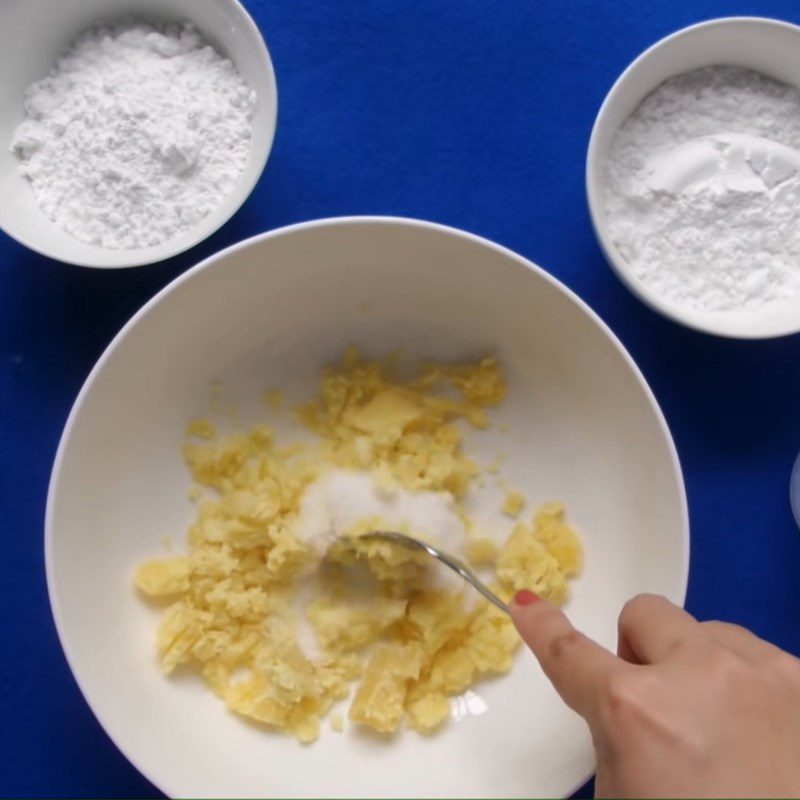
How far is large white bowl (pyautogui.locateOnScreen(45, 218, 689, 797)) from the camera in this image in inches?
38.4

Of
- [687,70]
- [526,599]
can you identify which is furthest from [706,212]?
[526,599]

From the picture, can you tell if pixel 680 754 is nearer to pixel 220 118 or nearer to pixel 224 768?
pixel 224 768

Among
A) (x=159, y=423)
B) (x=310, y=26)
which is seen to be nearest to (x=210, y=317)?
(x=159, y=423)

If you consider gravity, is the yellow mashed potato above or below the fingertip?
below

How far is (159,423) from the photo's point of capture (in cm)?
108

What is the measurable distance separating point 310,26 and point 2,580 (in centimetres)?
81

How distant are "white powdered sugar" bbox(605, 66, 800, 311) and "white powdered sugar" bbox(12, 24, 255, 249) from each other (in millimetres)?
464

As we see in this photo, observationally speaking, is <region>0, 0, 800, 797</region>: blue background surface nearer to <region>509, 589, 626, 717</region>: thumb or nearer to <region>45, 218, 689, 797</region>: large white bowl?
<region>45, 218, 689, 797</region>: large white bowl

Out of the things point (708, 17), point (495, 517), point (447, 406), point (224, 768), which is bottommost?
point (224, 768)

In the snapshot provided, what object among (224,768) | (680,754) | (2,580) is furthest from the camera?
(2,580)

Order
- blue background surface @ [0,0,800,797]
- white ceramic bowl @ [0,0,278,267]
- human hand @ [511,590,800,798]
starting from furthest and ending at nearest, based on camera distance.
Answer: blue background surface @ [0,0,800,797] < white ceramic bowl @ [0,0,278,267] < human hand @ [511,590,800,798]

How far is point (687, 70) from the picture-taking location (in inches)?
42.8

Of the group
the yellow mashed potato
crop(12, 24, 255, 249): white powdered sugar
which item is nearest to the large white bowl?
the yellow mashed potato

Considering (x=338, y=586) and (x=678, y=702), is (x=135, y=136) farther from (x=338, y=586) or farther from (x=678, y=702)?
(x=678, y=702)
